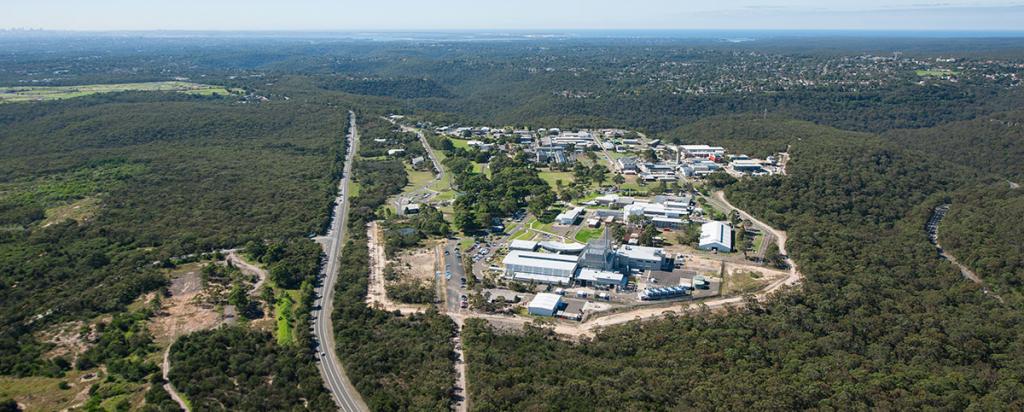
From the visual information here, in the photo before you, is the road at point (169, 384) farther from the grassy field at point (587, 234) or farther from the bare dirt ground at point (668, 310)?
the grassy field at point (587, 234)

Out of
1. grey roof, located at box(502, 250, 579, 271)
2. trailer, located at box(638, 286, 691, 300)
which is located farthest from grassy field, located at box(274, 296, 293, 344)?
trailer, located at box(638, 286, 691, 300)

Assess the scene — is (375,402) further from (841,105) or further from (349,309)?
(841,105)

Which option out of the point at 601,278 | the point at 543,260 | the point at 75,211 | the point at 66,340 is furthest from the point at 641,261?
the point at 75,211

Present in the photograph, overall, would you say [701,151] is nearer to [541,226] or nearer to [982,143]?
[541,226]

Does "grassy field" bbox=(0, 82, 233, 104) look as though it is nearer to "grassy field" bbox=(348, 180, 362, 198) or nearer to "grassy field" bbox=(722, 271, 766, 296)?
"grassy field" bbox=(348, 180, 362, 198)

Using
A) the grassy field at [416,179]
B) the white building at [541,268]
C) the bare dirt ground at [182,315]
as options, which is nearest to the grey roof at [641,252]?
the white building at [541,268]

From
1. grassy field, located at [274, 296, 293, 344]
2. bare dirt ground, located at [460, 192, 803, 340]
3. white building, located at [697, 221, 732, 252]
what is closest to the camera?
grassy field, located at [274, 296, 293, 344]

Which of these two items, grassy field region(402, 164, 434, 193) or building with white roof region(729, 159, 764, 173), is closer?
grassy field region(402, 164, 434, 193)
